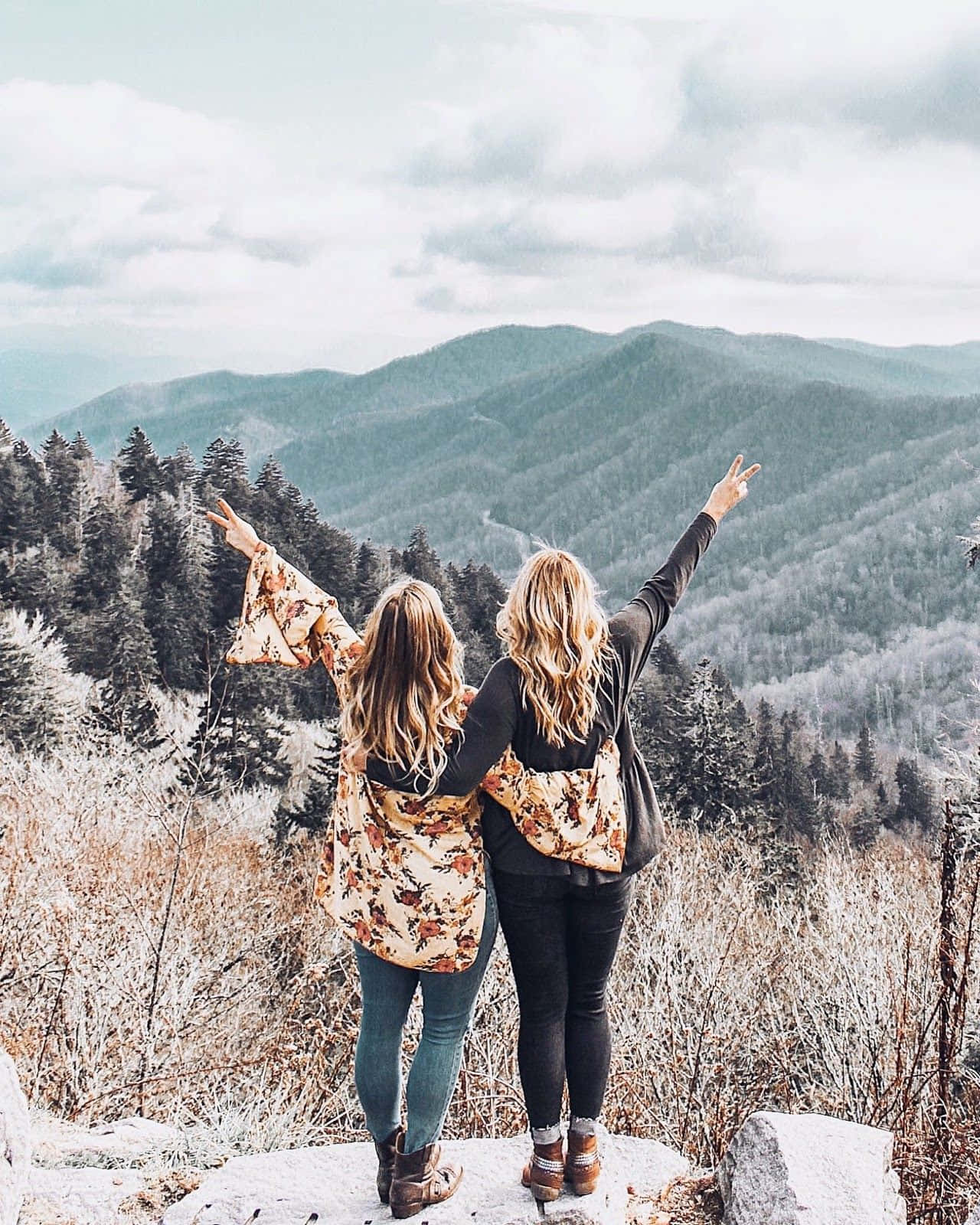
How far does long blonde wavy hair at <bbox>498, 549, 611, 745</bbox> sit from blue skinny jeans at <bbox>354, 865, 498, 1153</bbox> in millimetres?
695

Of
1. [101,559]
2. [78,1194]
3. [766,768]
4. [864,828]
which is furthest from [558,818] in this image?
[864,828]

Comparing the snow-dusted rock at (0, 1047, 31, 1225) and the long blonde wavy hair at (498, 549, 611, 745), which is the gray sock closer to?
the long blonde wavy hair at (498, 549, 611, 745)

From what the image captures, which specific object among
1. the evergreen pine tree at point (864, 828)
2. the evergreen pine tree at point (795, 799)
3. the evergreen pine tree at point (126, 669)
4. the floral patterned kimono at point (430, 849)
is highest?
the floral patterned kimono at point (430, 849)

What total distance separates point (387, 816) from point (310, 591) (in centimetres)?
99

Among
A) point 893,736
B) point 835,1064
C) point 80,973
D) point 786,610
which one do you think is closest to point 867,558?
point 786,610

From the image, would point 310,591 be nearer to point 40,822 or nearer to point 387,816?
point 387,816

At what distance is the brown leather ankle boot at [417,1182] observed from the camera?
3.70 meters

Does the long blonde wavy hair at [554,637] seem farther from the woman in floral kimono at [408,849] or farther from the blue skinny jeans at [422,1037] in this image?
the blue skinny jeans at [422,1037]

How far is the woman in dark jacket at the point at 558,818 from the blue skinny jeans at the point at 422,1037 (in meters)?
0.21

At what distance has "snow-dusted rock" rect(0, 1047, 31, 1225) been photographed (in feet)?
11.8

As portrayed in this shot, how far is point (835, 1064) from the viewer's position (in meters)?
17.2

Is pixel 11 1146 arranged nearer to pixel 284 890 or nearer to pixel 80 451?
pixel 284 890

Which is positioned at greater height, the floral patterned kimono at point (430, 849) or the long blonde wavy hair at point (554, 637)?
the long blonde wavy hair at point (554, 637)

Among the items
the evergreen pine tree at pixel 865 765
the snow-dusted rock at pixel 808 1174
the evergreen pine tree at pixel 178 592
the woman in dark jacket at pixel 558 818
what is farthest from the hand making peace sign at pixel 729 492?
the evergreen pine tree at pixel 865 765
